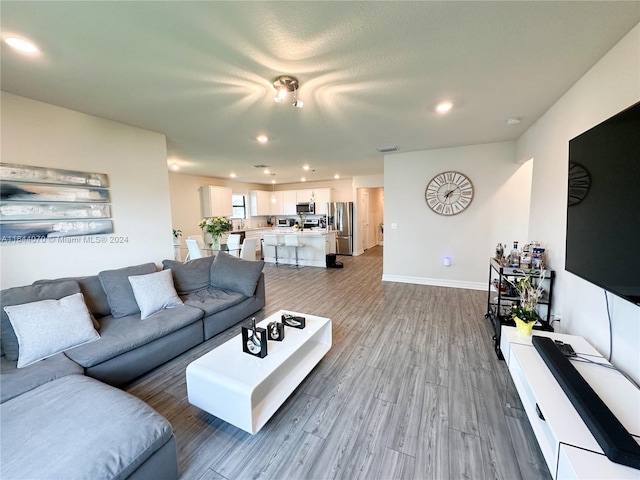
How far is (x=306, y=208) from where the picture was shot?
8680 mm

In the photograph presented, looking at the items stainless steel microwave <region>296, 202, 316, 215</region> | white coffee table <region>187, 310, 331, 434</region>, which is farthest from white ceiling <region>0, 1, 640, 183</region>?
stainless steel microwave <region>296, 202, 316, 215</region>

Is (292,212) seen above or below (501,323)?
above

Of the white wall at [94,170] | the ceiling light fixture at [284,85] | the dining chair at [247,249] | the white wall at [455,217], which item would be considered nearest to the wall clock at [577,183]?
the ceiling light fixture at [284,85]

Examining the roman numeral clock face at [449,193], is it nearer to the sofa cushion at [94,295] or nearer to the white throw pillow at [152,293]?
the white throw pillow at [152,293]

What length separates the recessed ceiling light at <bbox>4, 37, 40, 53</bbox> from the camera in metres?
1.60

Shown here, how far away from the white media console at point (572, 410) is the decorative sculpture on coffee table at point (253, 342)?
1.65 m

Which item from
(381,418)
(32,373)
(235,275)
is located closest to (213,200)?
(235,275)

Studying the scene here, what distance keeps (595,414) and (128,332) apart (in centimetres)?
315

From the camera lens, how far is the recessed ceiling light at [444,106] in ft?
8.70

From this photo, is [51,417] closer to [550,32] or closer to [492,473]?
[492,473]

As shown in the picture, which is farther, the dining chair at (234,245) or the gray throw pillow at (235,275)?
the dining chair at (234,245)

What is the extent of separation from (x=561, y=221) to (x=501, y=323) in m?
1.15

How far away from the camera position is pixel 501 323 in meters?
2.51

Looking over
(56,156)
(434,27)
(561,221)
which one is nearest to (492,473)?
(561,221)
